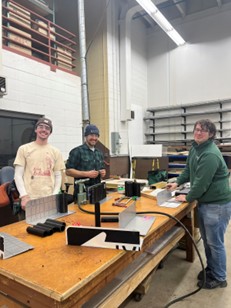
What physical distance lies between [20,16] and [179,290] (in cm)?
420

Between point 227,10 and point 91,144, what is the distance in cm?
551

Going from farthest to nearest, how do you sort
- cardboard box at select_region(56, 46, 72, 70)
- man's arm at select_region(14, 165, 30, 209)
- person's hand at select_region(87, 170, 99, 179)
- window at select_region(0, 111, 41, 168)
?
cardboard box at select_region(56, 46, 72, 70) < window at select_region(0, 111, 41, 168) < person's hand at select_region(87, 170, 99, 179) < man's arm at select_region(14, 165, 30, 209)

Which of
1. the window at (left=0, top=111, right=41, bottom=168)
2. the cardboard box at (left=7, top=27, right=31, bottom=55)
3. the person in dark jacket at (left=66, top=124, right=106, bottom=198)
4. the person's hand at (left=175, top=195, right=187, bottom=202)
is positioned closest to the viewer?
the person's hand at (left=175, top=195, right=187, bottom=202)

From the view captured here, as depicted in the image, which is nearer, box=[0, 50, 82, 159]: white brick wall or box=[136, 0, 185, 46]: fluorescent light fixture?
box=[0, 50, 82, 159]: white brick wall

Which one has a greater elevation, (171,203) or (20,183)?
(20,183)

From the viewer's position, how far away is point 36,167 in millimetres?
1877

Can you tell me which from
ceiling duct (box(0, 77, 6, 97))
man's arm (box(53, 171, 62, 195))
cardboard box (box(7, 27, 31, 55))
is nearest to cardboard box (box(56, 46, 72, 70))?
cardboard box (box(7, 27, 31, 55))

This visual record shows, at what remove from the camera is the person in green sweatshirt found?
1.82 meters

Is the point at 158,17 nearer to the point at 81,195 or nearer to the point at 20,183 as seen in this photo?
the point at 81,195

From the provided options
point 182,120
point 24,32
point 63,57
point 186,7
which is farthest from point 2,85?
point 186,7

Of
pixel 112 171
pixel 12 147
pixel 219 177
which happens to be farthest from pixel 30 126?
pixel 219 177

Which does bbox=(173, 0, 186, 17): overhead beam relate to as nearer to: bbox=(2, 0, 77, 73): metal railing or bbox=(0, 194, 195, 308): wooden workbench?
bbox=(2, 0, 77, 73): metal railing

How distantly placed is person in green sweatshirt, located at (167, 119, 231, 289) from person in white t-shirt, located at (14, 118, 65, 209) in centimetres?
110

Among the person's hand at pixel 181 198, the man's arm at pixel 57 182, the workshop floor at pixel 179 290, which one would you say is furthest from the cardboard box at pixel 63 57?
the workshop floor at pixel 179 290
